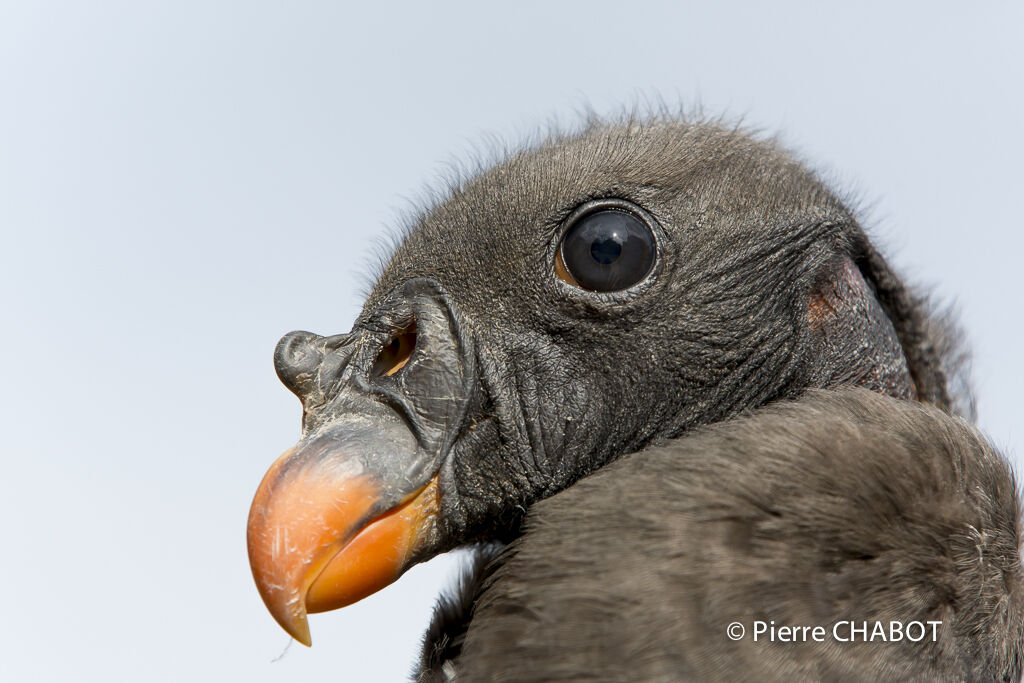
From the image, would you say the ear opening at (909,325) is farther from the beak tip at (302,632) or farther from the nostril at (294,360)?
the beak tip at (302,632)

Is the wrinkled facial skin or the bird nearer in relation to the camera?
the bird

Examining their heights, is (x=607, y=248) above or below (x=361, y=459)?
above

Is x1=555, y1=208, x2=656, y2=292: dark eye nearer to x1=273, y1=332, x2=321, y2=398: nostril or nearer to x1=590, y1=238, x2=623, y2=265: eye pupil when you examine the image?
x1=590, y1=238, x2=623, y2=265: eye pupil

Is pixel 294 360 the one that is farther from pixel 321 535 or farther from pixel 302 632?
pixel 302 632

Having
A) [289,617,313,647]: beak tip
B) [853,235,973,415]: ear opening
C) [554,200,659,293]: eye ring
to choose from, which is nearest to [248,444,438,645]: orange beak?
[289,617,313,647]: beak tip

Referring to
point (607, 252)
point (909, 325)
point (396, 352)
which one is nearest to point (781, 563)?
point (607, 252)

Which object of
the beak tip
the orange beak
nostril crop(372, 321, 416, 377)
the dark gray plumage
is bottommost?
the dark gray plumage

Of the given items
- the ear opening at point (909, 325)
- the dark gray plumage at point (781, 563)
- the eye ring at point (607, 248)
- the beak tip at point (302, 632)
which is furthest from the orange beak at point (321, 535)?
the ear opening at point (909, 325)
